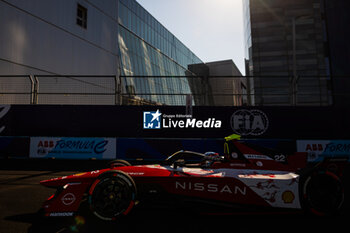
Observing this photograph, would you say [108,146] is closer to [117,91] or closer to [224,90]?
[117,91]

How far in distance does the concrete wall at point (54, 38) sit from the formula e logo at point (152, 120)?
28.4 feet

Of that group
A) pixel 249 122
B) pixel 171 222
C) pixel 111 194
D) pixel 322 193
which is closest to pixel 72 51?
pixel 249 122

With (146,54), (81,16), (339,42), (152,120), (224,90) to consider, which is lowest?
(152,120)

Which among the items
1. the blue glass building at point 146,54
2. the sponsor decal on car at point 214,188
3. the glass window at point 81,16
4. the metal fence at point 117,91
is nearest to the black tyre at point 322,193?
the sponsor decal on car at point 214,188

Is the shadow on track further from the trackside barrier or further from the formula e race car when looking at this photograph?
the trackside barrier

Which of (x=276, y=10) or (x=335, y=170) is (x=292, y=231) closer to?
(x=335, y=170)

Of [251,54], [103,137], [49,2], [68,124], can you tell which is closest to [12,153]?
[68,124]

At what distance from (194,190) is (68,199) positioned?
6.36 feet

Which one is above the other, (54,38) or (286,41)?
(286,41)

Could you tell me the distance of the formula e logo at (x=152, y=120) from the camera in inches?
403

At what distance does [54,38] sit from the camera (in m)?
15.5

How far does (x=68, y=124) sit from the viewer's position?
1038cm

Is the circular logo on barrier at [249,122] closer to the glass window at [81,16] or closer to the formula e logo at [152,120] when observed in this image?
the formula e logo at [152,120]

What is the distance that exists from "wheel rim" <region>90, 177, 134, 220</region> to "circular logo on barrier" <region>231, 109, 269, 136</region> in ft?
24.1
